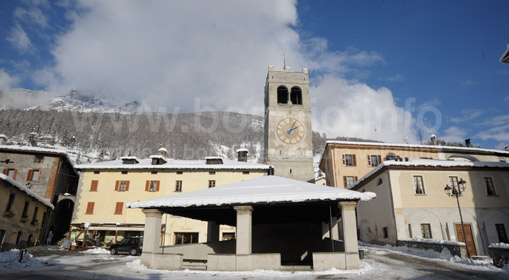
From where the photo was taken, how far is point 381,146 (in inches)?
1566

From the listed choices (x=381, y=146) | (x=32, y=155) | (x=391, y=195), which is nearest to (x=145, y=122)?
(x=32, y=155)

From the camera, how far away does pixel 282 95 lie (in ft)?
150

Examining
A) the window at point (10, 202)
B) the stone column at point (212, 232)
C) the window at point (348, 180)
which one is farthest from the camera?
the window at point (348, 180)

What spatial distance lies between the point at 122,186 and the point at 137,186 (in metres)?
1.77

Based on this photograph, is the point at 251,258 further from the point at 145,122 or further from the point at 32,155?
the point at 145,122

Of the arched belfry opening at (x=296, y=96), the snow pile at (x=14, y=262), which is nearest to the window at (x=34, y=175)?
the snow pile at (x=14, y=262)

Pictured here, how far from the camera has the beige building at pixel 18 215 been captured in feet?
76.5

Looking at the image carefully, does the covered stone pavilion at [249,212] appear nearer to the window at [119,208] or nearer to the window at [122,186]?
the window at [119,208]

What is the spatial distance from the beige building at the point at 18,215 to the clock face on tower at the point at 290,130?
93.1 feet

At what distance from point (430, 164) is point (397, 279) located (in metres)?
16.9

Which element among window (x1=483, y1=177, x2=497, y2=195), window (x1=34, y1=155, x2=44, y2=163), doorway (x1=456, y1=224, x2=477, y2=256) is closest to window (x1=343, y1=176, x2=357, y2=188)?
window (x1=483, y1=177, x2=497, y2=195)

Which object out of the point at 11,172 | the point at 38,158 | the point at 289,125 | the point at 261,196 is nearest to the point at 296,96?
the point at 289,125

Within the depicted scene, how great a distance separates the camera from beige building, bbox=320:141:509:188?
38.7 m

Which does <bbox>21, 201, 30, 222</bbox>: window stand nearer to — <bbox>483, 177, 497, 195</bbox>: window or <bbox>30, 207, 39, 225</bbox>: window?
<bbox>30, 207, 39, 225</bbox>: window
